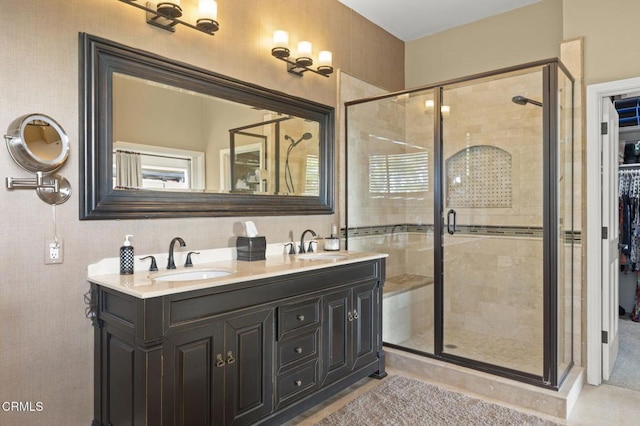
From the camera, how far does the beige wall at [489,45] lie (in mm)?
3604

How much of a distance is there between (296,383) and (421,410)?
2.66 feet

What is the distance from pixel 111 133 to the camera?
210 cm

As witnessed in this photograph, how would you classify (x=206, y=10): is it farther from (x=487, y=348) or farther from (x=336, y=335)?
(x=487, y=348)

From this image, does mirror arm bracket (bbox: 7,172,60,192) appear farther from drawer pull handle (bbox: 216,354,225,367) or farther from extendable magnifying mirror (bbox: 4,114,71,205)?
drawer pull handle (bbox: 216,354,225,367)

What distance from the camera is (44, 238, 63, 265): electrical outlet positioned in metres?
1.89

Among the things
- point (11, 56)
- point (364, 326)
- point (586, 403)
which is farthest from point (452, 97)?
point (11, 56)

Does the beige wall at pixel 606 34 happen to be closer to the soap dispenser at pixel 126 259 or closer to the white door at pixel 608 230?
the white door at pixel 608 230

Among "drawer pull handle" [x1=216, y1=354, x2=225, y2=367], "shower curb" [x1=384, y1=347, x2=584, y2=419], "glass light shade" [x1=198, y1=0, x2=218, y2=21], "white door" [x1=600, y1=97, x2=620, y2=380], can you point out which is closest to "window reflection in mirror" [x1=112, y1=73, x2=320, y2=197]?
"glass light shade" [x1=198, y1=0, x2=218, y2=21]

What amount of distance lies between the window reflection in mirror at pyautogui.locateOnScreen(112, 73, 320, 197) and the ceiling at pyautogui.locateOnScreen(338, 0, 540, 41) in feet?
4.48

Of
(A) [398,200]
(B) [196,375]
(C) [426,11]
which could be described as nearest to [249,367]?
(B) [196,375]

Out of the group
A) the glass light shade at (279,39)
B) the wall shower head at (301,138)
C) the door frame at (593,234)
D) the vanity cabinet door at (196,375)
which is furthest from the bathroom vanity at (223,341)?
the door frame at (593,234)

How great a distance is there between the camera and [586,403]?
8.82 feet

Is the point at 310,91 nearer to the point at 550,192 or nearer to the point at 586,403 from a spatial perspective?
the point at 550,192

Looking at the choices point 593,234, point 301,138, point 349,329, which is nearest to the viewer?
point 349,329
